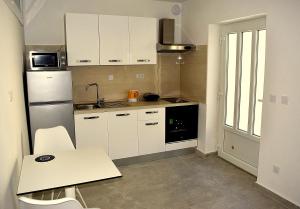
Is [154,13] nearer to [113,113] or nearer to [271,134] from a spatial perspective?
[113,113]

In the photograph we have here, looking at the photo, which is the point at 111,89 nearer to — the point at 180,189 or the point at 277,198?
the point at 180,189

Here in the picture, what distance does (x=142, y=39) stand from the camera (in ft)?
13.4

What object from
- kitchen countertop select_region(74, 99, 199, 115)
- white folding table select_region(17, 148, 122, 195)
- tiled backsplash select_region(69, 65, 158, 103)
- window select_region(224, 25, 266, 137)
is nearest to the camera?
white folding table select_region(17, 148, 122, 195)

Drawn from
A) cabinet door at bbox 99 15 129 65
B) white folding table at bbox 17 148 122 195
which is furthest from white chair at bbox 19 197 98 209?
cabinet door at bbox 99 15 129 65

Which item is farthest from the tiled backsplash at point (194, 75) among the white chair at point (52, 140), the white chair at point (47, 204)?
the white chair at point (47, 204)

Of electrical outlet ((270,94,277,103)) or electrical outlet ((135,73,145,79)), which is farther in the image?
electrical outlet ((135,73,145,79))

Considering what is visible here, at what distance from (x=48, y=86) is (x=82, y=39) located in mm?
873

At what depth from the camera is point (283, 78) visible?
110 inches

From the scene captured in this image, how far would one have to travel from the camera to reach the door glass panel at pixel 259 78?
331 centimetres

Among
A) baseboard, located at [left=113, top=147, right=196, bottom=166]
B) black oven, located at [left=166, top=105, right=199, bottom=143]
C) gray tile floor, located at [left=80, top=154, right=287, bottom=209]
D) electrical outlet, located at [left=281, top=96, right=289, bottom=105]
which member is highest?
electrical outlet, located at [left=281, top=96, right=289, bottom=105]

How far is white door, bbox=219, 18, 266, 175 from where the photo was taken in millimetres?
3404

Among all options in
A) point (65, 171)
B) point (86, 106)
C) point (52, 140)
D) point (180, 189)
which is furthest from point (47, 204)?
point (86, 106)

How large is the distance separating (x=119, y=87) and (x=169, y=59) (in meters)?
1.07

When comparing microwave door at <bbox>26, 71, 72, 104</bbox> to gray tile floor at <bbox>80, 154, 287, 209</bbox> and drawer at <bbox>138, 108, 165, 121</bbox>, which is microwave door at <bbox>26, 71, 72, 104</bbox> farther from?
gray tile floor at <bbox>80, 154, 287, 209</bbox>
